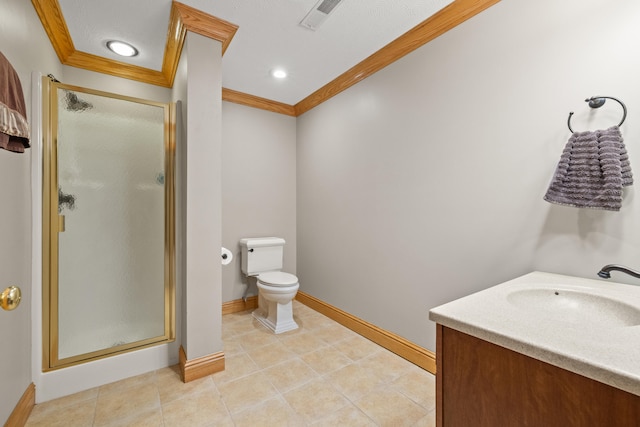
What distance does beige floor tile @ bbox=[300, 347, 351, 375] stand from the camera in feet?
6.62

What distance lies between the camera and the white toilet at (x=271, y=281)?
2543 millimetres

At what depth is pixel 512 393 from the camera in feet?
2.33

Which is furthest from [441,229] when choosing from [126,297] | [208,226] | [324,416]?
[126,297]

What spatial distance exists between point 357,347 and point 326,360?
327 mm

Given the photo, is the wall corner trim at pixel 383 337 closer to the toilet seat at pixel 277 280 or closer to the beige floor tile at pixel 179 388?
the toilet seat at pixel 277 280

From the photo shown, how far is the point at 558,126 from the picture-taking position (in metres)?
1.41

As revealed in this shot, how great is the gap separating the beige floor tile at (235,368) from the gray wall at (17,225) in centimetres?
99

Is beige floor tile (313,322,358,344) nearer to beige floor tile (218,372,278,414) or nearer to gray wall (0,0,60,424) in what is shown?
beige floor tile (218,372,278,414)

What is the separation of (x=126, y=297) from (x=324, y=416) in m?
1.57

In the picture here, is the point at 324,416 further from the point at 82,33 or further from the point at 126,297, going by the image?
the point at 82,33

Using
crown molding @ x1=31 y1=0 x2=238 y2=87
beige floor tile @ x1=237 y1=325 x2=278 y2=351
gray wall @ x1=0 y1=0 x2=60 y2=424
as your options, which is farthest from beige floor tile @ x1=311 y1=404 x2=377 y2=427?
crown molding @ x1=31 y1=0 x2=238 y2=87

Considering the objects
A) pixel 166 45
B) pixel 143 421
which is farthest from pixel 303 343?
pixel 166 45

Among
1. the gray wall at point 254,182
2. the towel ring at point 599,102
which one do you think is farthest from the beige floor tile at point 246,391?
the towel ring at point 599,102

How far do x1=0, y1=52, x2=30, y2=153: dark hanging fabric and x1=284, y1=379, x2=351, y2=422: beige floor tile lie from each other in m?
1.77
